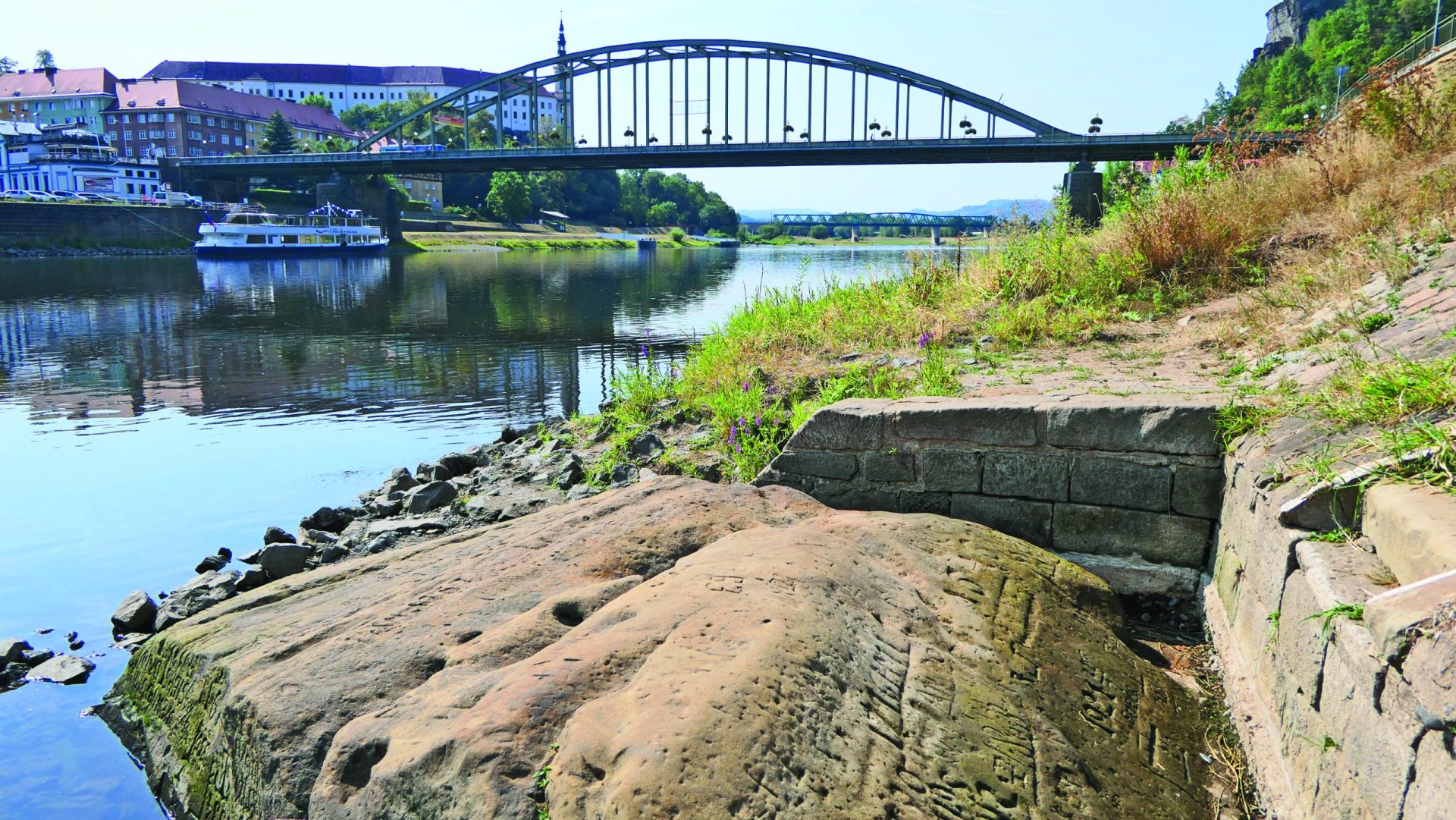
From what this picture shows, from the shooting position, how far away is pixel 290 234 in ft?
190

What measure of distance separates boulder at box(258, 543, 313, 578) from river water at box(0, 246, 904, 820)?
40.2 inches

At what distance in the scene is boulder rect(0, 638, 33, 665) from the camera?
5.66 m

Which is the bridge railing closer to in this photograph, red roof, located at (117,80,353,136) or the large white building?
red roof, located at (117,80,353,136)

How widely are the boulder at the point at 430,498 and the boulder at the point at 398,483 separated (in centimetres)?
70

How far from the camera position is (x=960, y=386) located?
6219mm

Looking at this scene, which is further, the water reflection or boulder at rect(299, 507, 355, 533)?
the water reflection

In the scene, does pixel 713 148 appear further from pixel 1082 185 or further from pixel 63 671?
pixel 63 671

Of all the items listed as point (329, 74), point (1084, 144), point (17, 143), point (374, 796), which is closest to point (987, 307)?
point (374, 796)

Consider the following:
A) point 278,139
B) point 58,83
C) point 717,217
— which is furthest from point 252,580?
point 717,217

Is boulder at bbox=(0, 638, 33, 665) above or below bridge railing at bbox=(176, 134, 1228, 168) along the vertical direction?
below

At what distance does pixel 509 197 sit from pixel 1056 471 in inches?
3526

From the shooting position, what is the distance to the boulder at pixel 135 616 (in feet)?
20.2

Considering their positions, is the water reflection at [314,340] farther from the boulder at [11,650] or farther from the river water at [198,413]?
the boulder at [11,650]

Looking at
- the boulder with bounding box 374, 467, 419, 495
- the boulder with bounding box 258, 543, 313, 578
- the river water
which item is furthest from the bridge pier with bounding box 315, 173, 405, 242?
the boulder with bounding box 258, 543, 313, 578
